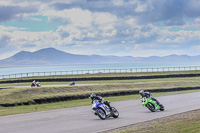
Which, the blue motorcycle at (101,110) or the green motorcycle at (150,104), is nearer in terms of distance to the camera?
the blue motorcycle at (101,110)

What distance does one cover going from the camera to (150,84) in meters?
47.9

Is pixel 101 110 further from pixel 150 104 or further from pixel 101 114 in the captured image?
pixel 150 104

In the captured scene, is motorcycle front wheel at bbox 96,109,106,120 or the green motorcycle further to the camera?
the green motorcycle

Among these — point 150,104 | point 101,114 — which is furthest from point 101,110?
point 150,104

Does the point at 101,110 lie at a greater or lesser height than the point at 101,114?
greater

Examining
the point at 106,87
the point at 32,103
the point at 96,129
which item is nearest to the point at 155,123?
the point at 96,129

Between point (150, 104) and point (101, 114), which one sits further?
point (150, 104)

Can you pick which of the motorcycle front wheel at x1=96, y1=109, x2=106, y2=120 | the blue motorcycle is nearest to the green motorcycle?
the blue motorcycle

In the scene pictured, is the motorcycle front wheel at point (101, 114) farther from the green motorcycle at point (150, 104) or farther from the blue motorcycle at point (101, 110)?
the green motorcycle at point (150, 104)

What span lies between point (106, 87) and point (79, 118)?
24.6 meters

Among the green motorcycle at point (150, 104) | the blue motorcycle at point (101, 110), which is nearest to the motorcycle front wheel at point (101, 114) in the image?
the blue motorcycle at point (101, 110)

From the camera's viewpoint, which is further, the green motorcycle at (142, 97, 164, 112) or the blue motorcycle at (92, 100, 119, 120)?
the green motorcycle at (142, 97, 164, 112)

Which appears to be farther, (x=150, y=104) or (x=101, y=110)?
(x=150, y=104)

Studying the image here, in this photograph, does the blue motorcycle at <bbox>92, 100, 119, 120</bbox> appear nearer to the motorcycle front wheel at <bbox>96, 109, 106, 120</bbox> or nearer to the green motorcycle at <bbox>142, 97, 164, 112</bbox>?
the motorcycle front wheel at <bbox>96, 109, 106, 120</bbox>
